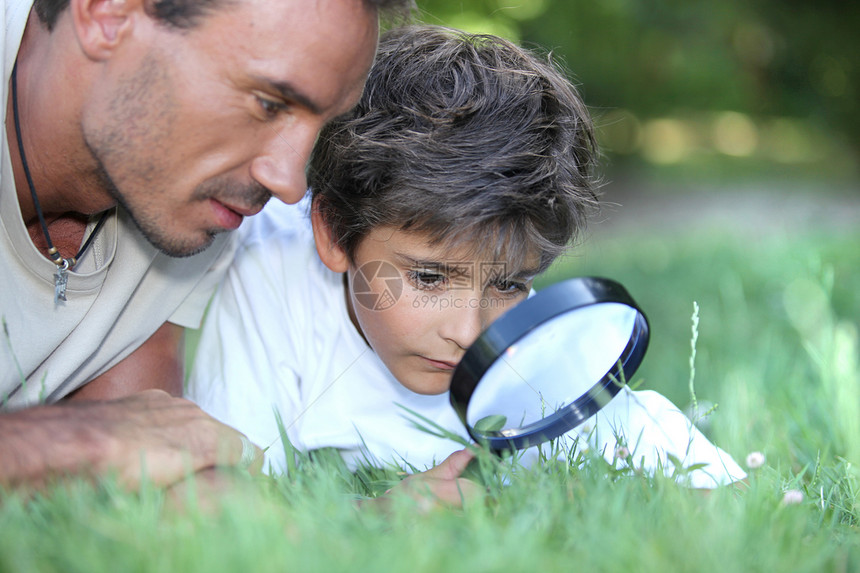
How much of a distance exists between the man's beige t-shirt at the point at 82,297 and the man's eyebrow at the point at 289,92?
0.74 m

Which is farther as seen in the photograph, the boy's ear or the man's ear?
the boy's ear

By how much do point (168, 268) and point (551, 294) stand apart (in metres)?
1.56

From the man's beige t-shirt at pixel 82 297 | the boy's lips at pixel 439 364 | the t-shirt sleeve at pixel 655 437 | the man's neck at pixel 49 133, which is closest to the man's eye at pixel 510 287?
the boy's lips at pixel 439 364

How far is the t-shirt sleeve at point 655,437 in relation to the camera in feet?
6.85

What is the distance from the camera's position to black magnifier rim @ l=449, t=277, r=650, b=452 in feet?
5.52

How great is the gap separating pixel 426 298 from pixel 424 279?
62mm

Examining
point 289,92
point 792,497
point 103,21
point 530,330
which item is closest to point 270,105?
point 289,92

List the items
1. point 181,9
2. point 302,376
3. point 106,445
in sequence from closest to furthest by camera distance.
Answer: point 106,445 → point 181,9 → point 302,376

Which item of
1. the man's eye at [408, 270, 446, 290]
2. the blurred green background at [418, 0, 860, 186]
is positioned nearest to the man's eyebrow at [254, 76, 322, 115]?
the man's eye at [408, 270, 446, 290]

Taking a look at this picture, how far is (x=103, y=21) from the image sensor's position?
85.5 inches

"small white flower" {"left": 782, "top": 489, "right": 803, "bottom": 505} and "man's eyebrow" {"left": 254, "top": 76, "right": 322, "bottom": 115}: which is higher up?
"man's eyebrow" {"left": 254, "top": 76, "right": 322, "bottom": 115}

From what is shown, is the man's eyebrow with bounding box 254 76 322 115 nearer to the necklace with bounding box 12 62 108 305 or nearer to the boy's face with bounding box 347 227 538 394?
the boy's face with bounding box 347 227 538 394

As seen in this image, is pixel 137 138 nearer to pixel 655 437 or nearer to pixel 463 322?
pixel 463 322

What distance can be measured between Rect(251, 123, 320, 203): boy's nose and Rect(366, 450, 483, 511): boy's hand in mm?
881
